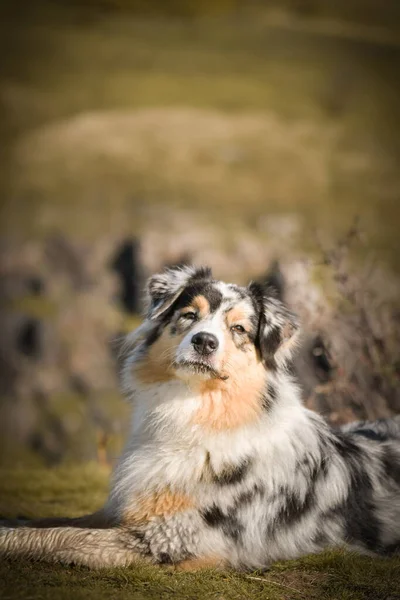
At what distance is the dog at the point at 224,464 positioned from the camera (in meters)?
4.98

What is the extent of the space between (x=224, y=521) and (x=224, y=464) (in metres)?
0.42

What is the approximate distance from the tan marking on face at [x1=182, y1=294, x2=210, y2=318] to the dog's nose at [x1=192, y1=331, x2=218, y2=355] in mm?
391

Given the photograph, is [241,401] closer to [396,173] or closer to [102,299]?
[396,173]

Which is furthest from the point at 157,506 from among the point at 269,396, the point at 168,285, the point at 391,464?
the point at 391,464

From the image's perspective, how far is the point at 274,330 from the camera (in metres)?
A: 5.70

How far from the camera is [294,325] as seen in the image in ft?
19.1

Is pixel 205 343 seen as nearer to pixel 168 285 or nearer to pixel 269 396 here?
pixel 269 396

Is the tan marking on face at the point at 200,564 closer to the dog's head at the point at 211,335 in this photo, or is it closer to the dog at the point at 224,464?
the dog at the point at 224,464

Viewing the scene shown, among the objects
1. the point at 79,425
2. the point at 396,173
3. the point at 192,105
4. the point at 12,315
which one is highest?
the point at 192,105

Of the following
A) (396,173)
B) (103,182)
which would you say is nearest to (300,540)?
(396,173)

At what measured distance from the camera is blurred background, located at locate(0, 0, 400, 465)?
10.3m

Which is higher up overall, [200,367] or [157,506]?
[200,367]

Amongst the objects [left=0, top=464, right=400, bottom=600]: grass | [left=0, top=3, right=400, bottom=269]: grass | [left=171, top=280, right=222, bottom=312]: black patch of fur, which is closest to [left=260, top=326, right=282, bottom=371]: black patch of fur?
[left=171, top=280, right=222, bottom=312]: black patch of fur

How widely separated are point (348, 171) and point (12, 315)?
4959 cm
